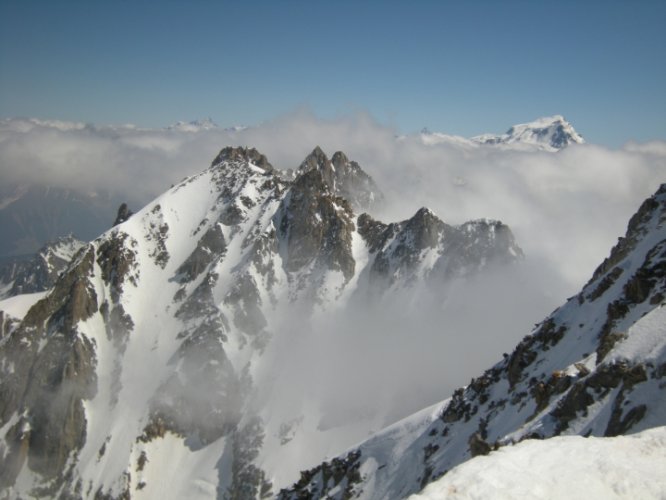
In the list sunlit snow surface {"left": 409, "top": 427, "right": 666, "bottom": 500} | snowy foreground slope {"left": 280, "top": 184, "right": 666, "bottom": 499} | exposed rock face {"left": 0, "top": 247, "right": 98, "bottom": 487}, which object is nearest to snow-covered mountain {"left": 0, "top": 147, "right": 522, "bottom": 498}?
exposed rock face {"left": 0, "top": 247, "right": 98, "bottom": 487}

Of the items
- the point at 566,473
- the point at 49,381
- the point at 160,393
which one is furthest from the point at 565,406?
the point at 49,381

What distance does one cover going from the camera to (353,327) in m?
199

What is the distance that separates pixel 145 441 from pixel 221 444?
88.8ft

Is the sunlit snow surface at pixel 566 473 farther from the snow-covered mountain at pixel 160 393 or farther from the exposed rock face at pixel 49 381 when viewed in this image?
the exposed rock face at pixel 49 381

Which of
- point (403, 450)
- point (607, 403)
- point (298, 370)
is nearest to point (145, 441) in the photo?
point (298, 370)

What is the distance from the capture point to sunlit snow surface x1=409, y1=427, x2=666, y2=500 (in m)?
17.8

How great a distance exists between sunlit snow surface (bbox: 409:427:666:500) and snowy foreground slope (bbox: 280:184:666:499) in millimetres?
73

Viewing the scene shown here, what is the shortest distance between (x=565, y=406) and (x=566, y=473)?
1721 cm

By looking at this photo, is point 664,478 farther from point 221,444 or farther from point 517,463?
point 221,444

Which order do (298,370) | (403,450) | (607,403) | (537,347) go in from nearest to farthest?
1. (607,403)
2. (537,347)
3. (403,450)
4. (298,370)

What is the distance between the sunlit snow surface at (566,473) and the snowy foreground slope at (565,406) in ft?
0.24

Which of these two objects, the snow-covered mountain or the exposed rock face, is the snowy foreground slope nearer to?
the snow-covered mountain

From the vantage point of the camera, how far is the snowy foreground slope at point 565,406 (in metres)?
20.6

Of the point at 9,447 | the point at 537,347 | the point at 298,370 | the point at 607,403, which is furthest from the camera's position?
the point at 298,370
